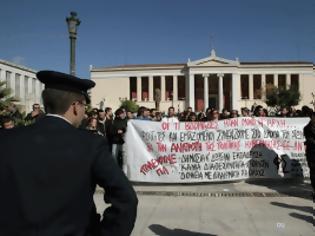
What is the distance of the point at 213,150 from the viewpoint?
8.86 meters

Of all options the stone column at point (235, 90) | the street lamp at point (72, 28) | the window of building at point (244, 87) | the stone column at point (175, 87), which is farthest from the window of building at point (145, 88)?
the street lamp at point (72, 28)

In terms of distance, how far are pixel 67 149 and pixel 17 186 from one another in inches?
9.8

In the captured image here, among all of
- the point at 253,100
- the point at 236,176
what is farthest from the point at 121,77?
the point at 236,176

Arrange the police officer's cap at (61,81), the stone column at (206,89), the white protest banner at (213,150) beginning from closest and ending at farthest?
1. the police officer's cap at (61,81)
2. the white protest banner at (213,150)
3. the stone column at (206,89)

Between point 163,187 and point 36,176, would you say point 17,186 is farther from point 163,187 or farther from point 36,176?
point 163,187

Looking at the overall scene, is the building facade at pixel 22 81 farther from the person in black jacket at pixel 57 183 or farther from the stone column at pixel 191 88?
the person in black jacket at pixel 57 183

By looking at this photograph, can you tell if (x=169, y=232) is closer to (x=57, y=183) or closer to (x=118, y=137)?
(x=57, y=183)

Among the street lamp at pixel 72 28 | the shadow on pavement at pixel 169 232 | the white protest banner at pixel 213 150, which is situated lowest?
the shadow on pavement at pixel 169 232

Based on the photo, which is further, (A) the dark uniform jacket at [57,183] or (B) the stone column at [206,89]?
(B) the stone column at [206,89]

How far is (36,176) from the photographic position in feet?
5.28

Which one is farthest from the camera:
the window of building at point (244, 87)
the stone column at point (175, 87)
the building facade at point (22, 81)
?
the window of building at point (244, 87)

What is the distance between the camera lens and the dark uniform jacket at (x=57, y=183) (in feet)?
5.26

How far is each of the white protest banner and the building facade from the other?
4762 cm

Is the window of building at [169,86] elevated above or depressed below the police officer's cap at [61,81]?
above
